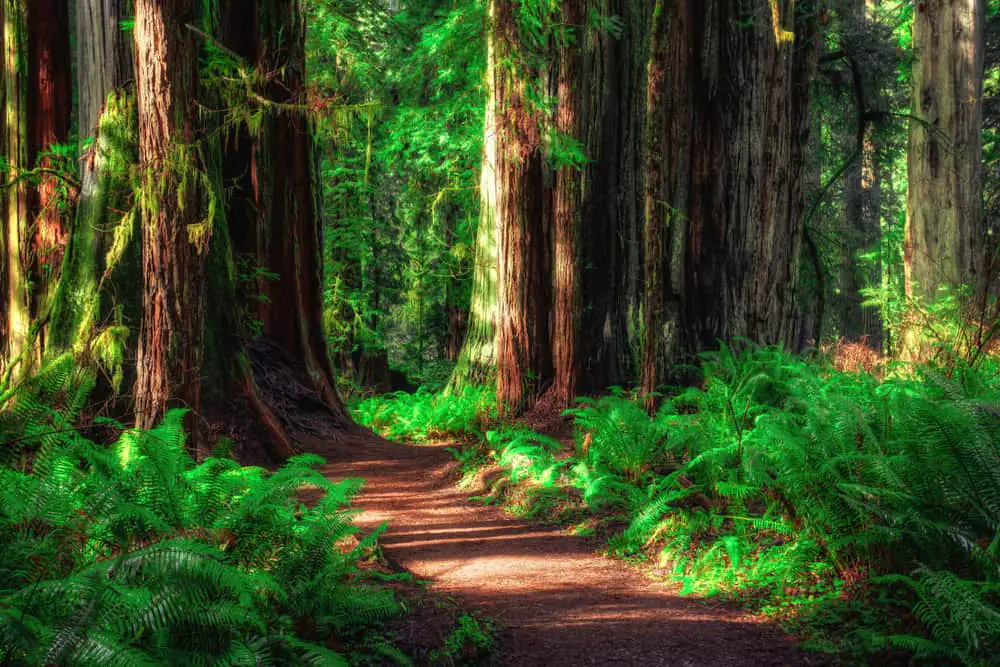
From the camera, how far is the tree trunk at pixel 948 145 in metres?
10.8

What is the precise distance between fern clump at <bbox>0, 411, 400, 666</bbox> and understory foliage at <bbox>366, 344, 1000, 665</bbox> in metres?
2.42

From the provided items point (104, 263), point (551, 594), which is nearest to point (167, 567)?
point (551, 594)

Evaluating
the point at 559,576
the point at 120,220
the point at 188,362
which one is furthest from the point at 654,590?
the point at 120,220

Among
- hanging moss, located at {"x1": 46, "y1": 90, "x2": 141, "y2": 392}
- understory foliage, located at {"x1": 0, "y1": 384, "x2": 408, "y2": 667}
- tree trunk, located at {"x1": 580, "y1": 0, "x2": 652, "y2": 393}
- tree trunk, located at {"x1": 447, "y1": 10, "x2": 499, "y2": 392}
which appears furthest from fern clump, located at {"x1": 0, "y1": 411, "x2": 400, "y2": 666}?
tree trunk, located at {"x1": 580, "y1": 0, "x2": 652, "y2": 393}

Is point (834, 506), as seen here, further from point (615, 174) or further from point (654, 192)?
point (615, 174)

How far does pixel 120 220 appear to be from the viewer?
287 inches

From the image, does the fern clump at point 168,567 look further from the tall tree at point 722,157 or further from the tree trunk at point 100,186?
the tall tree at point 722,157

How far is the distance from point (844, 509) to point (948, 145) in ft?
27.5

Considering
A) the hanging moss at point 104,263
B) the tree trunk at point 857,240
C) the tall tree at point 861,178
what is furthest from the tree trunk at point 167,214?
the tree trunk at point 857,240

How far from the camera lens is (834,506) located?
15.7ft

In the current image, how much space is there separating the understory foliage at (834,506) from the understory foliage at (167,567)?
2.37 metres

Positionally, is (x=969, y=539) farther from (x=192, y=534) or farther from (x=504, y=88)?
(x=504, y=88)

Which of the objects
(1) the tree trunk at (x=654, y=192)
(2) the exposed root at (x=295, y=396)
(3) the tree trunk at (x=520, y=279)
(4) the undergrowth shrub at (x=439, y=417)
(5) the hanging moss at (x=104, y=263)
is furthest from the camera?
(4) the undergrowth shrub at (x=439, y=417)

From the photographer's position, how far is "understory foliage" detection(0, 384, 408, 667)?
10.2ft
